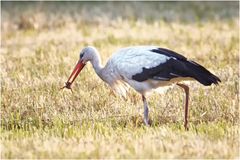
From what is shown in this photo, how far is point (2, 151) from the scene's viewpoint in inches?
253

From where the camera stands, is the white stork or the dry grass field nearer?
the dry grass field

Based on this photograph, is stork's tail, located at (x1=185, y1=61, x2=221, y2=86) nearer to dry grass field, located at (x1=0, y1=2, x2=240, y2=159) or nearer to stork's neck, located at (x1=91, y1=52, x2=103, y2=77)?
dry grass field, located at (x1=0, y1=2, x2=240, y2=159)

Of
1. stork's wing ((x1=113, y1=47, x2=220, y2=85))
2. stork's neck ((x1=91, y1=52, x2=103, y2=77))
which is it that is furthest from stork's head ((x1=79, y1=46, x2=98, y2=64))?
stork's wing ((x1=113, y1=47, x2=220, y2=85))

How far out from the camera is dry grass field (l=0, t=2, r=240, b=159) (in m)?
6.41

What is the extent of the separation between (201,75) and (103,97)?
1.76 m

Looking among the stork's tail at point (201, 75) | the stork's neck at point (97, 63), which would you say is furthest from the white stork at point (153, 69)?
the stork's neck at point (97, 63)

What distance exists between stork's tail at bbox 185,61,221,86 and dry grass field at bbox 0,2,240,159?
0.42 m

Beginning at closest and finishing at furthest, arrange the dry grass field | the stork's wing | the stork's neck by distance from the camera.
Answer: the dry grass field
the stork's wing
the stork's neck

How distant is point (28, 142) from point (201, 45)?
23.5ft

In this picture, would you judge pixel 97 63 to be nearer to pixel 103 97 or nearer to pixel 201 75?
pixel 103 97

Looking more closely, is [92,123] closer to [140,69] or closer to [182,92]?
[140,69]

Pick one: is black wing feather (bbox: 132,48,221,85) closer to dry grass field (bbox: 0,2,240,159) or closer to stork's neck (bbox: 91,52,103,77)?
dry grass field (bbox: 0,2,240,159)

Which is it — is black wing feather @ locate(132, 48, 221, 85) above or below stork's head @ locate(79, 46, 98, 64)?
below

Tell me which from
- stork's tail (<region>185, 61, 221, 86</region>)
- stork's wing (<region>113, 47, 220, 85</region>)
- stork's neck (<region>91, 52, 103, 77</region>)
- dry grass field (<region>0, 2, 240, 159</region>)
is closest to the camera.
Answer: dry grass field (<region>0, 2, 240, 159</region>)
